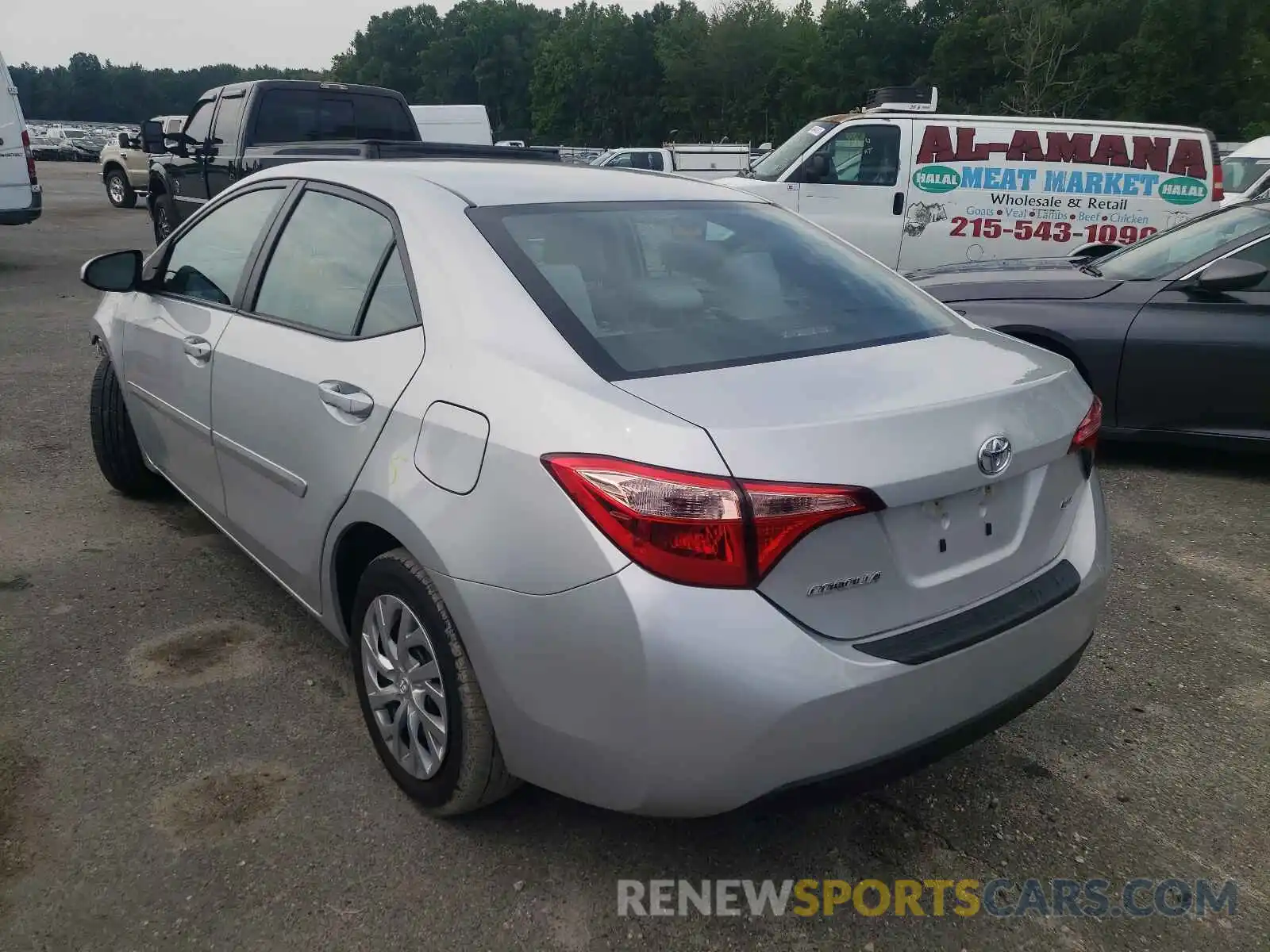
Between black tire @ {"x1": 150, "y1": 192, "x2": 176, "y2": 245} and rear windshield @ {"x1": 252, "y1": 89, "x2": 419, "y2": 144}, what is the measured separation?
2.42 m

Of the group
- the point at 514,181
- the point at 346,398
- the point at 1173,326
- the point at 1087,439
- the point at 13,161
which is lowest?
the point at 1173,326

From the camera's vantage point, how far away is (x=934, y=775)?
8.97 ft

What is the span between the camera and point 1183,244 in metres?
5.66

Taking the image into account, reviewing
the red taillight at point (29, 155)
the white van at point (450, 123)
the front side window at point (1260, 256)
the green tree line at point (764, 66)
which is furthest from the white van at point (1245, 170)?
the green tree line at point (764, 66)

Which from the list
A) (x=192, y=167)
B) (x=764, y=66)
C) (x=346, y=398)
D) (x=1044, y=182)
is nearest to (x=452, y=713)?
(x=346, y=398)

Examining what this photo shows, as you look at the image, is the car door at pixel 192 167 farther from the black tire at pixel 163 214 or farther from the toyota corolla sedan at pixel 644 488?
the toyota corolla sedan at pixel 644 488

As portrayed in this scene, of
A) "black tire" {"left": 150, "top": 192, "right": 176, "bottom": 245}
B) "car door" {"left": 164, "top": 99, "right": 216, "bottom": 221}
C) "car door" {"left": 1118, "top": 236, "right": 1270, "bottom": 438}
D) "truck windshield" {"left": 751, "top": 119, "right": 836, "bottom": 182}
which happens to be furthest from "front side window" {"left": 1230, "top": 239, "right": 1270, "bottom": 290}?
"black tire" {"left": 150, "top": 192, "right": 176, "bottom": 245}

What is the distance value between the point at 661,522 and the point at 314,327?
57.5 inches

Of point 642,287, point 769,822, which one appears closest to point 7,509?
point 642,287

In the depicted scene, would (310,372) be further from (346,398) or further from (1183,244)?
(1183,244)

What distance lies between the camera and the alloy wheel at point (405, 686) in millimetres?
2354

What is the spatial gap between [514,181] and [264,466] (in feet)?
3.60

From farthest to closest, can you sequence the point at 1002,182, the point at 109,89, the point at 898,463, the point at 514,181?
the point at 109,89 < the point at 1002,182 < the point at 514,181 < the point at 898,463

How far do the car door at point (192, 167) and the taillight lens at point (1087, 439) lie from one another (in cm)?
957
